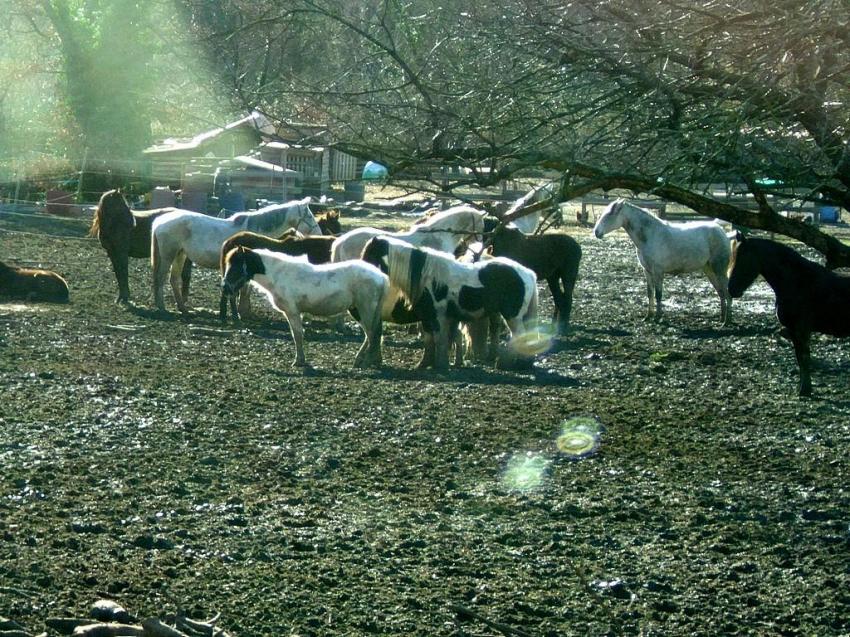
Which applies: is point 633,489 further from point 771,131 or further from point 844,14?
point 844,14

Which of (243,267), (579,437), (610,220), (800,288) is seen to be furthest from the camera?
(610,220)

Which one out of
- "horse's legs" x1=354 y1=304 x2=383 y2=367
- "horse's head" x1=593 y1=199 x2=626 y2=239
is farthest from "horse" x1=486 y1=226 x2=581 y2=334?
"horse's legs" x1=354 y1=304 x2=383 y2=367

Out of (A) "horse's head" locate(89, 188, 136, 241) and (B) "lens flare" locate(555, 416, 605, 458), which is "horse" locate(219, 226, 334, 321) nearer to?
(A) "horse's head" locate(89, 188, 136, 241)

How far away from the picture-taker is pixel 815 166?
14.9 ft

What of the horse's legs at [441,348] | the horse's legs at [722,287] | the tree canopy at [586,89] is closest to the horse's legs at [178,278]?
the horse's legs at [441,348]

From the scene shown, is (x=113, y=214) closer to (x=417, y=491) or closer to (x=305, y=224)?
(x=305, y=224)

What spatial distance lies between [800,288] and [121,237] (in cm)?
1105

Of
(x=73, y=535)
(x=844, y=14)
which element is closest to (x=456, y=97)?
(x=844, y=14)

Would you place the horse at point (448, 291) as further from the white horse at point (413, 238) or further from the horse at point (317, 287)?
the white horse at point (413, 238)

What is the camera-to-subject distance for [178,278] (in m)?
19.5

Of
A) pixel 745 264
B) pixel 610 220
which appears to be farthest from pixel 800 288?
pixel 610 220

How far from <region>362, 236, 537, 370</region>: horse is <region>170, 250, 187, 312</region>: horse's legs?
5456 mm

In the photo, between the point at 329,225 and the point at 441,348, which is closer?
the point at 441,348

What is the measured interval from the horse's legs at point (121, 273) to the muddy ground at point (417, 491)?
379cm
